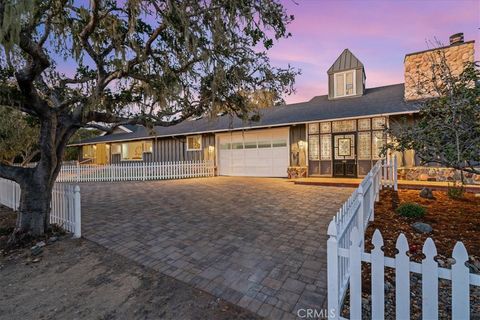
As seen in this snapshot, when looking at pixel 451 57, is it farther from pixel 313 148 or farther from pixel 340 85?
pixel 313 148

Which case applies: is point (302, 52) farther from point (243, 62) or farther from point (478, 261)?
point (478, 261)

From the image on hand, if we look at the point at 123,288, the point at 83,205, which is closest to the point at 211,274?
the point at 123,288

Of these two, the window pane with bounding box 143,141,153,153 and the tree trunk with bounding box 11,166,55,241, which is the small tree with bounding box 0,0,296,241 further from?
the window pane with bounding box 143,141,153,153

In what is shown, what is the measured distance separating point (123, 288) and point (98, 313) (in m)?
0.42

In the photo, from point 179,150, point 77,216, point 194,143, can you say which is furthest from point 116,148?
point 77,216

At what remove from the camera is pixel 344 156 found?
10.8 metres

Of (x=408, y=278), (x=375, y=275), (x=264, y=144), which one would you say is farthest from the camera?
(x=264, y=144)

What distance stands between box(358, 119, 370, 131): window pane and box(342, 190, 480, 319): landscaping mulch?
13.2 ft

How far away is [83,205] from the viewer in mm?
7199

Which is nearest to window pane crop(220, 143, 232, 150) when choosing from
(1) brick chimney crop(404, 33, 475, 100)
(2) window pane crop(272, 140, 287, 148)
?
(2) window pane crop(272, 140, 287, 148)

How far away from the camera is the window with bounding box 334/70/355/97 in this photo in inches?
497

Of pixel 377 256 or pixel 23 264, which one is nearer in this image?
pixel 377 256

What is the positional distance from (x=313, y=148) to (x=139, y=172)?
986 cm

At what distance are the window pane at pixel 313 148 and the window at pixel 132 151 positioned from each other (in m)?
12.9
